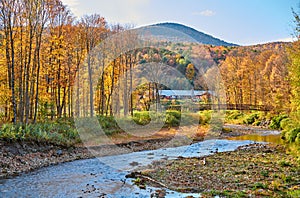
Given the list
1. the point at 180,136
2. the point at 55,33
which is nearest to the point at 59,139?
the point at 55,33

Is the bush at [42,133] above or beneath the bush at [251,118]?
above

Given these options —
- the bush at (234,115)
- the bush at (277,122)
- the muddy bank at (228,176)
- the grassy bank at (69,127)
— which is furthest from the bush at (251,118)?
the muddy bank at (228,176)

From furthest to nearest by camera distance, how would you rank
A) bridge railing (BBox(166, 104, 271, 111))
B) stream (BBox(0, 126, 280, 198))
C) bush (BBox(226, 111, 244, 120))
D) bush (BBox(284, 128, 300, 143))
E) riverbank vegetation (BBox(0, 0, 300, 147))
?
bush (BBox(226, 111, 244, 120))
bridge railing (BBox(166, 104, 271, 111))
bush (BBox(284, 128, 300, 143))
riverbank vegetation (BBox(0, 0, 300, 147))
stream (BBox(0, 126, 280, 198))

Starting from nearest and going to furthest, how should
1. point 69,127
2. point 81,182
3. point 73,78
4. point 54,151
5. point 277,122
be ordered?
point 81,182 < point 54,151 < point 69,127 < point 73,78 < point 277,122

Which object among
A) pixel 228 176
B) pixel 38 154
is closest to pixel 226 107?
pixel 38 154

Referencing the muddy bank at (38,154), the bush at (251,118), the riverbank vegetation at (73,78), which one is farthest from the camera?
the bush at (251,118)

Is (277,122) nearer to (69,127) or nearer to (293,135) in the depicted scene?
(293,135)

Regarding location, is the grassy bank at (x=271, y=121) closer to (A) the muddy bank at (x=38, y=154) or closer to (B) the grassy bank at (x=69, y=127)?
(B) the grassy bank at (x=69, y=127)

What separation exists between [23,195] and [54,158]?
→ 6.69 meters

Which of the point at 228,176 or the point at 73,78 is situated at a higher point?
the point at 73,78

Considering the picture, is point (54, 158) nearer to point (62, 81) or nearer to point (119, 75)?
point (62, 81)

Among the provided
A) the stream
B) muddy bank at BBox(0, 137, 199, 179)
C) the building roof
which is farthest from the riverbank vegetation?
the stream

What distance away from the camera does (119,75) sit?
34.7 meters

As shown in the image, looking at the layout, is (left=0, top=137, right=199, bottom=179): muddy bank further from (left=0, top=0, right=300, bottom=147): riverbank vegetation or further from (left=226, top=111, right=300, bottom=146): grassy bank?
(left=226, top=111, right=300, bottom=146): grassy bank
